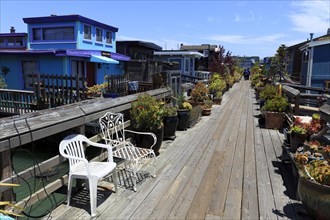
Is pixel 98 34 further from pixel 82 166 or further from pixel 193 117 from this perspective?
pixel 82 166

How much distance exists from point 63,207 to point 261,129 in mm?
5520

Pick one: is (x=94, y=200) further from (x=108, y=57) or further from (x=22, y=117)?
(x=108, y=57)

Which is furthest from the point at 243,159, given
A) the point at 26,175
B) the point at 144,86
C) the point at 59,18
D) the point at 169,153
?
the point at 59,18

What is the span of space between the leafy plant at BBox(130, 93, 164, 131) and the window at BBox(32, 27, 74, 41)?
12067 millimetres

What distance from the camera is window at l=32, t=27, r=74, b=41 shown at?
49.0ft

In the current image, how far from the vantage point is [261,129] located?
7031mm

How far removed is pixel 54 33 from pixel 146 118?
13264 mm

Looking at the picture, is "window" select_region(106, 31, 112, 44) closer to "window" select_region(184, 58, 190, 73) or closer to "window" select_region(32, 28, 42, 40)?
"window" select_region(32, 28, 42, 40)

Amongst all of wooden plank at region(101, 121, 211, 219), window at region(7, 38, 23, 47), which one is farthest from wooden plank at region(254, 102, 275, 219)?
window at region(7, 38, 23, 47)

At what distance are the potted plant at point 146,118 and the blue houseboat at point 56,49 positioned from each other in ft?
32.6

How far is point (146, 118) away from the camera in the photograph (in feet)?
14.4

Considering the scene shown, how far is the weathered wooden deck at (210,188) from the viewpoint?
2.85 m

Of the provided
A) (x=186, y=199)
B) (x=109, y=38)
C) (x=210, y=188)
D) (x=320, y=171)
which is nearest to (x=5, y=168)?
(x=186, y=199)

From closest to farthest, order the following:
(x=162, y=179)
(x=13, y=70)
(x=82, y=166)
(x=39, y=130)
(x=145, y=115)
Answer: (x=39, y=130) → (x=82, y=166) → (x=162, y=179) → (x=145, y=115) → (x=13, y=70)
